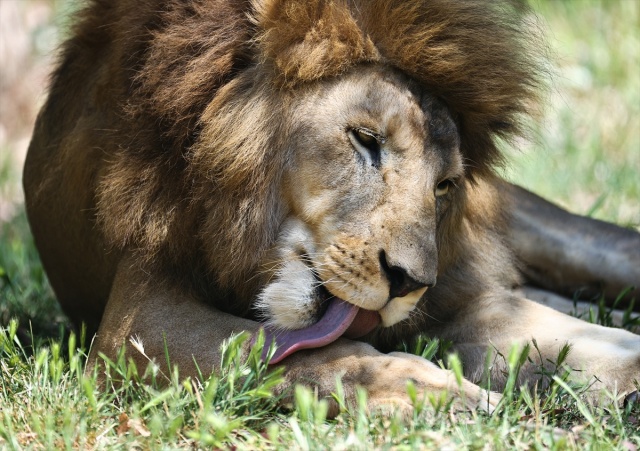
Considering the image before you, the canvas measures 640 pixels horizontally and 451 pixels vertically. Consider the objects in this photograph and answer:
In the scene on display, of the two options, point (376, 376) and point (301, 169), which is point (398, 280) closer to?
point (376, 376)

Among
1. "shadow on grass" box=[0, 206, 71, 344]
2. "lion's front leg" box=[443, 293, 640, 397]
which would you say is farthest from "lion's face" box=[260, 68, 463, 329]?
"shadow on grass" box=[0, 206, 71, 344]

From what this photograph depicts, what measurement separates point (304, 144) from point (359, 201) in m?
0.33

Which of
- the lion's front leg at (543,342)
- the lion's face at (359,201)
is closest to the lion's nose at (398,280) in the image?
the lion's face at (359,201)

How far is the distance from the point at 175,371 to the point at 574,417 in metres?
1.52

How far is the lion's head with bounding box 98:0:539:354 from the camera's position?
12.9 feet

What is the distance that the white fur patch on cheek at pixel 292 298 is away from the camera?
13.1ft

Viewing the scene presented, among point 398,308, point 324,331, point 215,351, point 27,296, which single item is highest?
point 398,308

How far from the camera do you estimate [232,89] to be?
414 centimetres

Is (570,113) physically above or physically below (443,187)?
below

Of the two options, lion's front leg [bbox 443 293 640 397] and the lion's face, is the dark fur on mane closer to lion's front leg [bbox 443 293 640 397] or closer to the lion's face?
the lion's face

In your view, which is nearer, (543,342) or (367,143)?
(367,143)

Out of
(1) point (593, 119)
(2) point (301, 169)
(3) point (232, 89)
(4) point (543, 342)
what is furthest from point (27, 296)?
(1) point (593, 119)

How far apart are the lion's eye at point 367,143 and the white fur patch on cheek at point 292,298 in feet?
1.61

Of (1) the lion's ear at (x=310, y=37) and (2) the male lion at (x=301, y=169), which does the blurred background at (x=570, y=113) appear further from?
(1) the lion's ear at (x=310, y=37)
